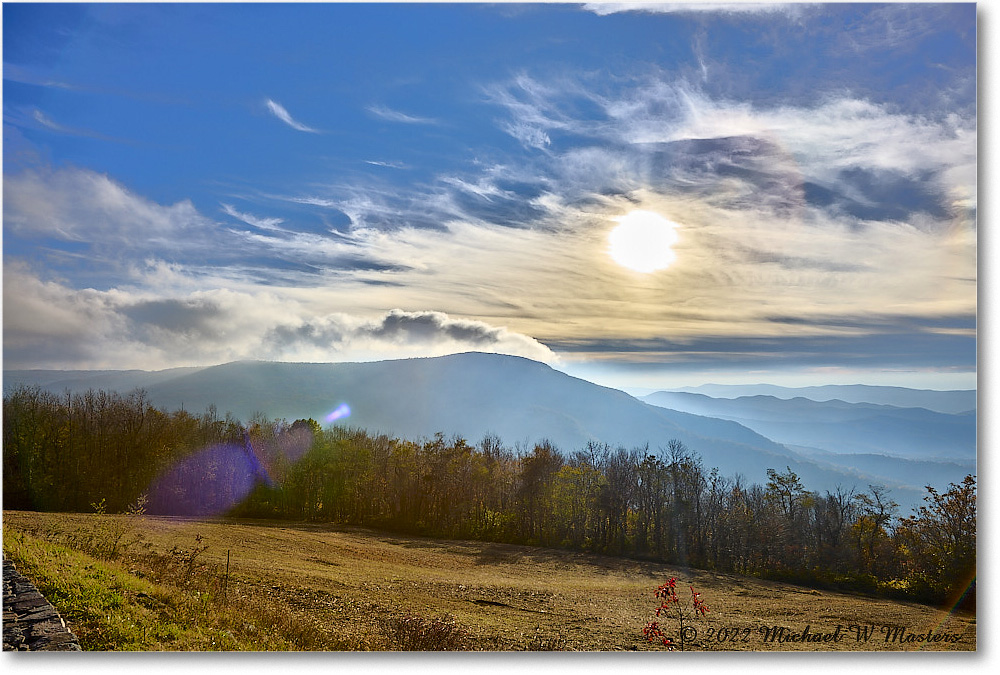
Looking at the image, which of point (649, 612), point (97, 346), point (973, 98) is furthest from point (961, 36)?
point (97, 346)

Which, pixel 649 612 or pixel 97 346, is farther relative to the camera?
pixel 97 346

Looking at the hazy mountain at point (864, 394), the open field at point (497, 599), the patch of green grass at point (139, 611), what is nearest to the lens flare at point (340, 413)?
the open field at point (497, 599)

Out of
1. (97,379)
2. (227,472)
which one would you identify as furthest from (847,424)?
(97,379)

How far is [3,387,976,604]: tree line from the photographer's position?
252 inches

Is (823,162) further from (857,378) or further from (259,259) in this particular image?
(259,259)

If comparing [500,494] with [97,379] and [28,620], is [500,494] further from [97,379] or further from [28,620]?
[28,620]

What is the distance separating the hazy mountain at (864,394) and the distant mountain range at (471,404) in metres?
0.60

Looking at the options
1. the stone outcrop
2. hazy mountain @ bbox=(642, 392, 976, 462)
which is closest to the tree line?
hazy mountain @ bbox=(642, 392, 976, 462)

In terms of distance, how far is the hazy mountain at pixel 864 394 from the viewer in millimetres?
5828

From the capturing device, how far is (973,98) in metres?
6.00

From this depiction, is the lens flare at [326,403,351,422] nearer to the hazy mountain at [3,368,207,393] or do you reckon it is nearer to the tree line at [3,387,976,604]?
the tree line at [3,387,976,604]

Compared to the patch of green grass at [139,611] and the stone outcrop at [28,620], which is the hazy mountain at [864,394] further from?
the stone outcrop at [28,620]

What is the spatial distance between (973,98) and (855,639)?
6.36 meters

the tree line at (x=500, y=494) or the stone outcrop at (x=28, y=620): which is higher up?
the tree line at (x=500, y=494)
